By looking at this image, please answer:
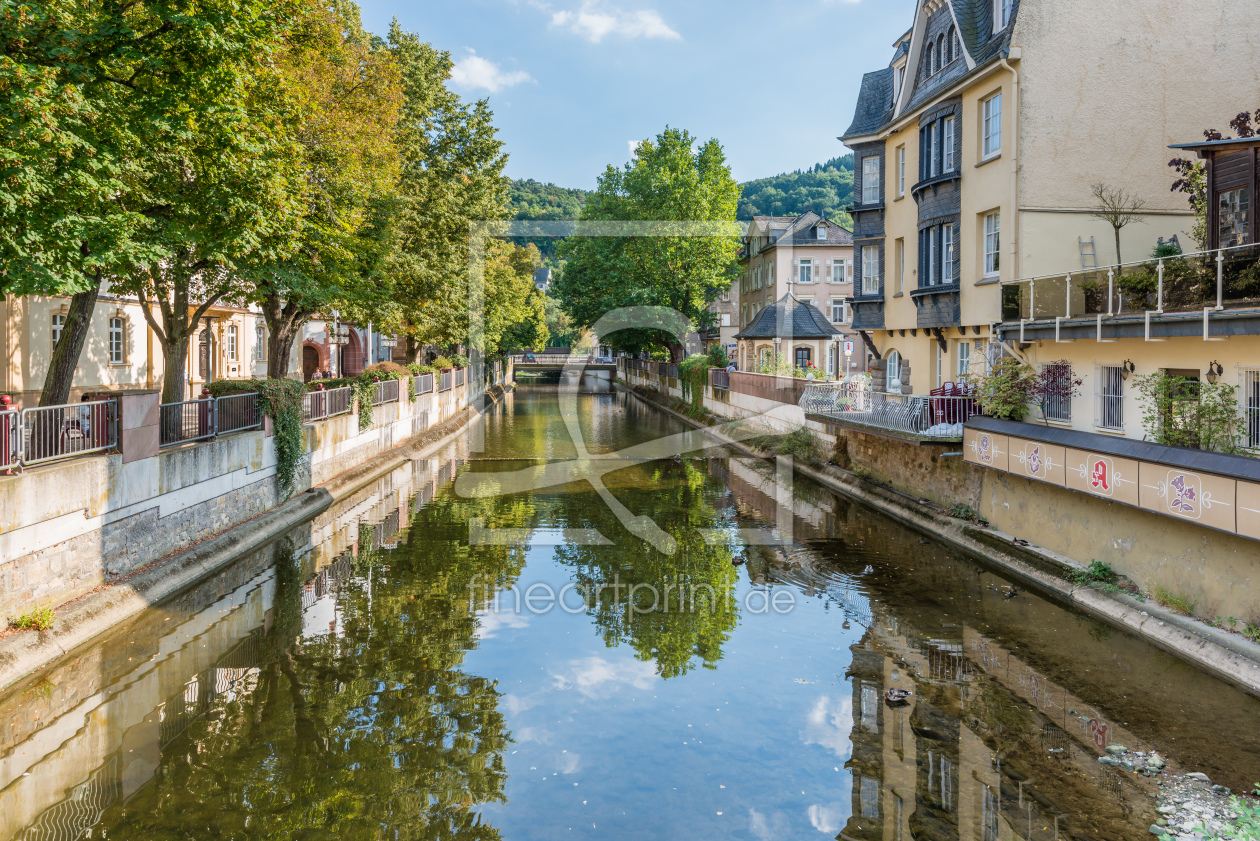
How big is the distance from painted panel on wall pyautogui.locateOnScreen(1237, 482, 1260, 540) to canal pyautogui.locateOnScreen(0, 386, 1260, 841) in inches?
78.3

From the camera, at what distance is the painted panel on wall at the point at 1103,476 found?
12.7 metres

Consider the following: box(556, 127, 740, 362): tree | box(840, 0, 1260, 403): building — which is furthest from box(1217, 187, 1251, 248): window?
box(556, 127, 740, 362): tree

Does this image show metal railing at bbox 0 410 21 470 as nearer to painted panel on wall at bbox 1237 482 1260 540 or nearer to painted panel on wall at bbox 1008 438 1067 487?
painted panel on wall at bbox 1237 482 1260 540

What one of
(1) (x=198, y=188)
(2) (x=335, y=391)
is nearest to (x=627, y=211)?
(2) (x=335, y=391)

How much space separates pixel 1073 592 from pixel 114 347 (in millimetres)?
29414

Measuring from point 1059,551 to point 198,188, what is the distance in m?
17.1

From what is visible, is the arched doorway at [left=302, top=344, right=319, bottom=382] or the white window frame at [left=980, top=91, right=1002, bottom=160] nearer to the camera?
the white window frame at [left=980, top=91, right=1002, bottom=160]

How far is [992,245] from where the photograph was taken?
20047mm

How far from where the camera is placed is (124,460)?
43.1 ft

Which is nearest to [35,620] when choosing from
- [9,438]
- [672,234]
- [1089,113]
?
[9,438]

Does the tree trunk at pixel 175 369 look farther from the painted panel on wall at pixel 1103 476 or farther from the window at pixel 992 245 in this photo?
the window at pixel 992 245

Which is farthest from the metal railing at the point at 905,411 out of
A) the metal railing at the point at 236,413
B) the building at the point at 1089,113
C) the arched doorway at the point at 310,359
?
the arched doorway at the point at 310,359

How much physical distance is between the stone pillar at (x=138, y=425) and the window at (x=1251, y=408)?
16.5m

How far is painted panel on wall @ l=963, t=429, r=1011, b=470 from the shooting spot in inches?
644
